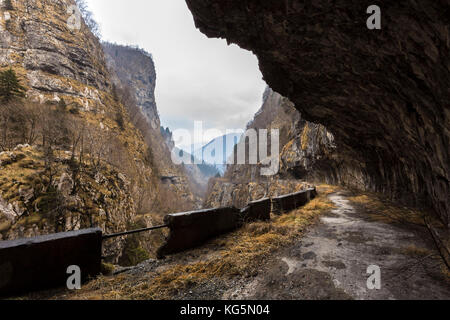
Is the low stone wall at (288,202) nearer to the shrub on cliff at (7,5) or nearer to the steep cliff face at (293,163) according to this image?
the steep cliff face at (293,163)

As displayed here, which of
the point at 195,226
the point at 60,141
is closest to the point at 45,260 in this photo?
the point at 195,226

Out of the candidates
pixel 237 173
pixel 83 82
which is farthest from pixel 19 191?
pixel 237 173

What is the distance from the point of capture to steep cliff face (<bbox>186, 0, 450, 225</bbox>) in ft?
9.16

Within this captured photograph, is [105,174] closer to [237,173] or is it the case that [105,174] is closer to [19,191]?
[19,191]

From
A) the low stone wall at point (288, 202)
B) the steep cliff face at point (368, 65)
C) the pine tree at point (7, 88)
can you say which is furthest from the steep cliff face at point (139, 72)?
the steep cliff face at point (368, 65)

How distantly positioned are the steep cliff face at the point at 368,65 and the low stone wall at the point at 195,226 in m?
4.61

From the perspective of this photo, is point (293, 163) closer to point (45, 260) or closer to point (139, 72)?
point (45, 260)

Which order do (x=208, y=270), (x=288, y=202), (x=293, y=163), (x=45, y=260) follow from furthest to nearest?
(x=293, y=163) → (x=288, y=202) → (x=208, y=270) → (x=45, y=260)

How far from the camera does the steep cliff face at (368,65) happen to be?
9.16 feet

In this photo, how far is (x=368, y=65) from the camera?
13.4 feet

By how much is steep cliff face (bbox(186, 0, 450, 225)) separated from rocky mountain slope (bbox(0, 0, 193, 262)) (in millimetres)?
14197

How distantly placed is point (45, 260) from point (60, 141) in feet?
68.4
